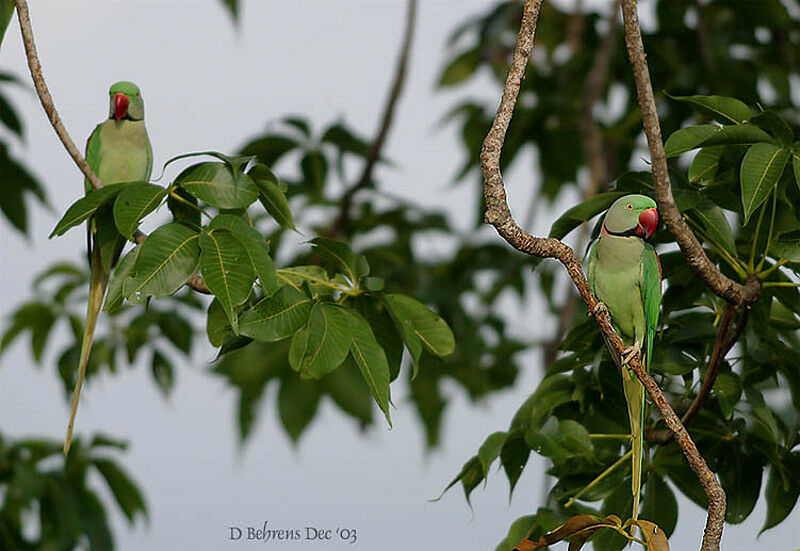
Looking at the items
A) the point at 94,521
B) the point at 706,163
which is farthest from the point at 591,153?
the point at 94,521

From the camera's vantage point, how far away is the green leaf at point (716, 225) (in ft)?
3.84

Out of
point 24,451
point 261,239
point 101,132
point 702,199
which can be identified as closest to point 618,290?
point 702,199

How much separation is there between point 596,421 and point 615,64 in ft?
5.60

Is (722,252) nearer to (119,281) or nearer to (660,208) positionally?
(660,208)

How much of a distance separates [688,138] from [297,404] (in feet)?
5.45

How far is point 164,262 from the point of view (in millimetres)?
1085

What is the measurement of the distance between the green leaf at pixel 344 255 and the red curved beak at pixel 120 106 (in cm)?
43

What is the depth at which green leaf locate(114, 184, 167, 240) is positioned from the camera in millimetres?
1095

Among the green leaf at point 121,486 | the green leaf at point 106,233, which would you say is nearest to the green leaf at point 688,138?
the green leaf at point 106,233

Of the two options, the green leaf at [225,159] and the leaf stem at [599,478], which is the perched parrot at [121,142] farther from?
the leaf stem at [599,478]

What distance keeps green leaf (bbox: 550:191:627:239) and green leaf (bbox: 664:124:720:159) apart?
3.3 inches

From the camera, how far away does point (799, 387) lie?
129 centimetres

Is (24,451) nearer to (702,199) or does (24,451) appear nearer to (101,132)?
(101,132)

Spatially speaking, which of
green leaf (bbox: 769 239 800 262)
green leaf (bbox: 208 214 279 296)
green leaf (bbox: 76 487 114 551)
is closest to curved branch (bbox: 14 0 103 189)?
green leaf (bbox: 208 214 279 296)
